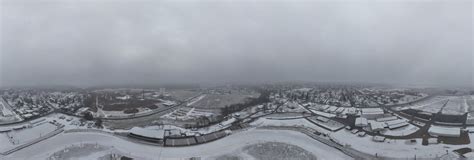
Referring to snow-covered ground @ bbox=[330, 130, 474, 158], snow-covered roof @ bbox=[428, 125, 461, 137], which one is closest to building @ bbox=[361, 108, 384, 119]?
snow-covered roof @ bbox=[428, 125, 461, 137]

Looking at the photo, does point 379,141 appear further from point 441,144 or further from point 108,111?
point 108,111

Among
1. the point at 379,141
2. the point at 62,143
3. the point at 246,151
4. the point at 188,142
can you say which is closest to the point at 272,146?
the point at 246,151

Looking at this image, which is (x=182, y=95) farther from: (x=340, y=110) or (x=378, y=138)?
(x=378, y=138)

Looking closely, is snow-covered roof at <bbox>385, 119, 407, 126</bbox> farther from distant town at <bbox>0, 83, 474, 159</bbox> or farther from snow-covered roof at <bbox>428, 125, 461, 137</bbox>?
snow-covered roof at <bbox>428, 125, 461, 137</bbox>

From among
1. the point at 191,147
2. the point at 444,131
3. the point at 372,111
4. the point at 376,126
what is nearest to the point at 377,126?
the point at 376,126

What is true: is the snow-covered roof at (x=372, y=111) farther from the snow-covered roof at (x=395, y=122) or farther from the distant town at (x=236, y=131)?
the snow-covered roof at (x=395, y=122)
